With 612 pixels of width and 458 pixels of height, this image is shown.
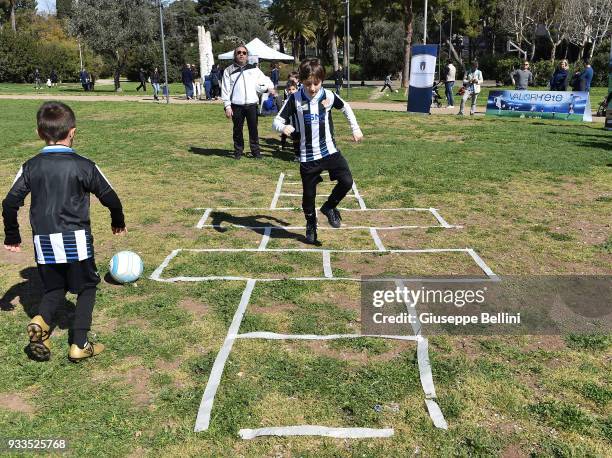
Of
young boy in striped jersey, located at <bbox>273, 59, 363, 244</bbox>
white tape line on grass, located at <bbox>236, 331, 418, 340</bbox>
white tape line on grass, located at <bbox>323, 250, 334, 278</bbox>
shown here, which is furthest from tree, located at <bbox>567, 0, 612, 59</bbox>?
white tape line on grass, located at <bbox>236, 331, 418, 340</bbox>

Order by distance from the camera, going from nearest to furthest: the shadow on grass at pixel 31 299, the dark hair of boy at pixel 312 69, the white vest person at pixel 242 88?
the shadow on grass at pixel 31 299 → the dark hair of boy at pixel 312 69 → the white vest person at pixel 242 88

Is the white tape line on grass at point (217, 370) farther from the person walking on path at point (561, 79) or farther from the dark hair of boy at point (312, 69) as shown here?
the person walking on path at point (561, 79)

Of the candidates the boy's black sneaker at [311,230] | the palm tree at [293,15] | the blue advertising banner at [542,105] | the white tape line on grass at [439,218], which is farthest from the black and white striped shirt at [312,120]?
the palm tree at [293,15]

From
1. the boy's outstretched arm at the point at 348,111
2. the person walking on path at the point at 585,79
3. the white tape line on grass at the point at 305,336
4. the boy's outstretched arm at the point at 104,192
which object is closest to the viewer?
the boy's outstretched arm at the point at 104,192

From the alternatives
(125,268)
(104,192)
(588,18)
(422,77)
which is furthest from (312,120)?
(588,18)

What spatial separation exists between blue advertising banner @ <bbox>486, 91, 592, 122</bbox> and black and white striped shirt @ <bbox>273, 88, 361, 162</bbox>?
15.8 m

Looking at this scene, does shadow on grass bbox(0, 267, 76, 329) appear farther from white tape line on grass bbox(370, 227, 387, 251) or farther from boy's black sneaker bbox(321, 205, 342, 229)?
white tape line on grass bbox(370, 227, 387, 251)

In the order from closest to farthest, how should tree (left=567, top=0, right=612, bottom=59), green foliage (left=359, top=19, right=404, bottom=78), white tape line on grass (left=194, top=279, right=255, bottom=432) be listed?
1. white tape line on grass (left=194, top=279, right=255, bottom=432)
2. tree (left=567, top=0, right=612, bottom=59)
3. green foliage (left=359, top=19, right=404, bottom=78)

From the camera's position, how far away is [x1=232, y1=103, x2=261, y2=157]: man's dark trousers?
39.4ft

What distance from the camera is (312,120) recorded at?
6484mm

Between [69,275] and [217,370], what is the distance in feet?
4.51

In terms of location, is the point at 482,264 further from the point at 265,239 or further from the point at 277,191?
the point at 277,191

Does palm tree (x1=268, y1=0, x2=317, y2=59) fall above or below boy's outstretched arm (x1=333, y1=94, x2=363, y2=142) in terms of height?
above

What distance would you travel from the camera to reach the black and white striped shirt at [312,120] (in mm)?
6457
